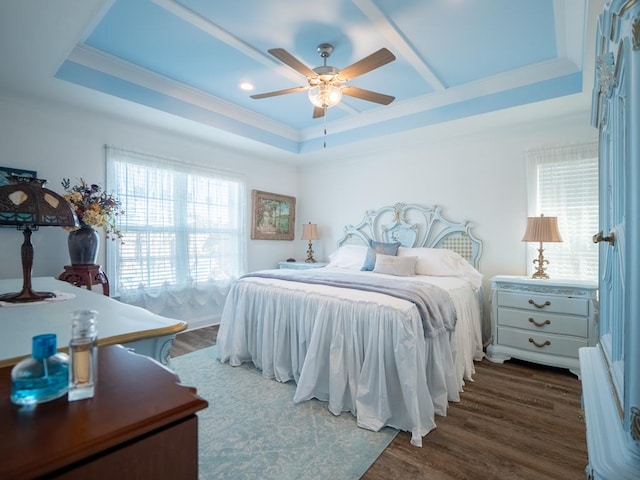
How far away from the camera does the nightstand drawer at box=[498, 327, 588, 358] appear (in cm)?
276

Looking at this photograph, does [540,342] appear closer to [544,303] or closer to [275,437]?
[544,303]

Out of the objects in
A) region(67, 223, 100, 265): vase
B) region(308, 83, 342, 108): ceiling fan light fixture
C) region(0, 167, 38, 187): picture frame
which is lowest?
region(67, 223, 100, 265): vase

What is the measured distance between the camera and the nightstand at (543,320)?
2.72 m

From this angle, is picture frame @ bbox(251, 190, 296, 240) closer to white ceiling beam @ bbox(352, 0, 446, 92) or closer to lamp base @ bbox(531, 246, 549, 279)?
white ceiling beam @ bbox(352, 0, 446, 92)

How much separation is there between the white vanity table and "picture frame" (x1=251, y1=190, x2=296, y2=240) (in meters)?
3.51

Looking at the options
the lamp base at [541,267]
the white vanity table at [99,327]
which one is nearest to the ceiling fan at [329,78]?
the white vanity table at [99,327]

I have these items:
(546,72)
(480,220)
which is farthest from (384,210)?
(546,72)

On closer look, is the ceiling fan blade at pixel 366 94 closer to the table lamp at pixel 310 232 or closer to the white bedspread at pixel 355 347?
the white bedspread at pixel 355 347

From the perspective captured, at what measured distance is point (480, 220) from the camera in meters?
3.71

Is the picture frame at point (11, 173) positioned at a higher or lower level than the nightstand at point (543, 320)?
higher

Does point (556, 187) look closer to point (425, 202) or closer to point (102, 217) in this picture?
point (425, 202)

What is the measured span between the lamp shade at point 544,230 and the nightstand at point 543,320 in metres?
0.39

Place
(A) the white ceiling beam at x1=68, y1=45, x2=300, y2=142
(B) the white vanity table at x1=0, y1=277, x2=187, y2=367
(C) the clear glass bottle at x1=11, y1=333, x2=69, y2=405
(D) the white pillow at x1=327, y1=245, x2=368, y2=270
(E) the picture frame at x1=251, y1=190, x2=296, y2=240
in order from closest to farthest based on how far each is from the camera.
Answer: (C) the clear glass bottle at x1=11, y1=333, x2=69, y2=405 → (B) the white vanity table at x1=0, y1=277, x2=187, y2=367 → (A) the white ceiling beam at x1=68, y1=45, x2=300, y2=142 → (D) the white pillow at x1=327, y1=245, x2=368, y2=270 → (E) the picture frame at x1=251, y1=190, x2=296, y2=240

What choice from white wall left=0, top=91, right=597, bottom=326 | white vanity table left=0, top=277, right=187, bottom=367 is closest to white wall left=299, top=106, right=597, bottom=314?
white wall left=0, top=91, right=597, bottom=326
